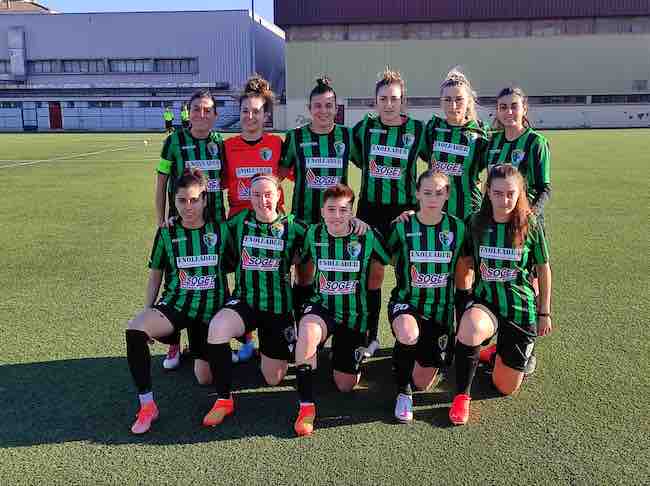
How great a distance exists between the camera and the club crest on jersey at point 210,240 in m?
3.46

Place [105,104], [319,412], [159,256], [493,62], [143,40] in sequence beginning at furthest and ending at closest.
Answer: [105,104] → [143,40] → [493,62] → [159,256] → [319,412]

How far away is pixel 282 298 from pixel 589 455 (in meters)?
1.73

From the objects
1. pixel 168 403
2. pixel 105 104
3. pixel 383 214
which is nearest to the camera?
pixel 168 403

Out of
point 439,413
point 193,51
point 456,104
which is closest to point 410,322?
point 439,413

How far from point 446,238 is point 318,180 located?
3.25ft

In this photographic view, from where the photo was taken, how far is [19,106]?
160ft

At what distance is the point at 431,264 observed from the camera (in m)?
3.36

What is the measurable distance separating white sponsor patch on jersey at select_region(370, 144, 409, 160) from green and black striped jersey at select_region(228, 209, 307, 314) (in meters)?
0.87

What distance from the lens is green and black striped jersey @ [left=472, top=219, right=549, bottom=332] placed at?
3.33 meters

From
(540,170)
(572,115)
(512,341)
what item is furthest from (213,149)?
(572,115)

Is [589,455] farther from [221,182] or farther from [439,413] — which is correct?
[221,182]

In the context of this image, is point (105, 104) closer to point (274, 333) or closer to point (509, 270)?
point (274, 333)

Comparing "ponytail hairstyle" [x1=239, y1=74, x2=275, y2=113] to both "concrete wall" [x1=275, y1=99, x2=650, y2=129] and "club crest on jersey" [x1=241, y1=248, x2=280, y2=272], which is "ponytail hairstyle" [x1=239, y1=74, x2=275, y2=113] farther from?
"concrete wall" [x1=275, y1=99, x2=650, y2=129]

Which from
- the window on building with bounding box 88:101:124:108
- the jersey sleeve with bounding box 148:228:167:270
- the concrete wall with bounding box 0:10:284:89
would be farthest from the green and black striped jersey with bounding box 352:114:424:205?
the window on building with bounding box 88:101:124:108
